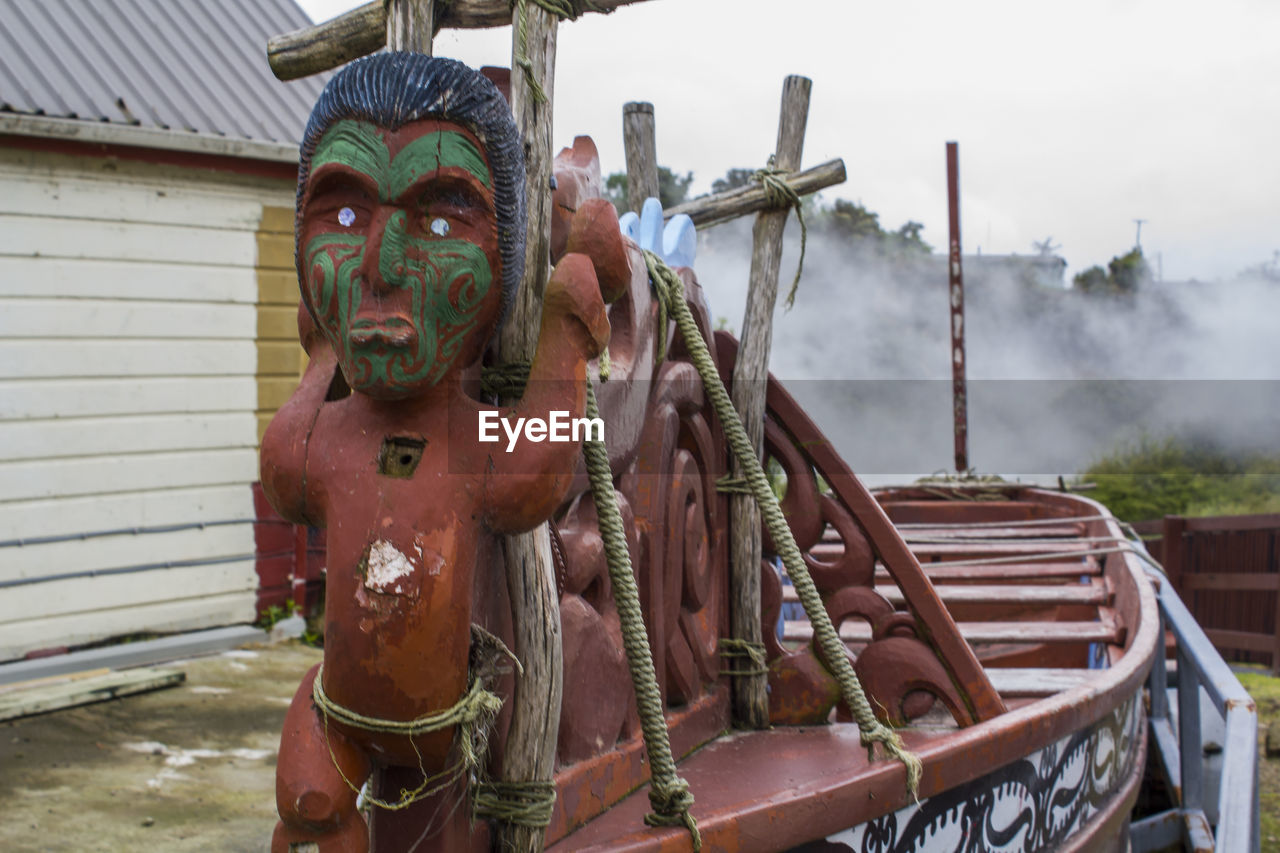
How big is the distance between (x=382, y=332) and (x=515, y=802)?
76 centimetres

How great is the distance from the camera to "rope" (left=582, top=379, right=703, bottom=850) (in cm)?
184

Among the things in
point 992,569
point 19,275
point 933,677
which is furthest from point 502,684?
point 19,275

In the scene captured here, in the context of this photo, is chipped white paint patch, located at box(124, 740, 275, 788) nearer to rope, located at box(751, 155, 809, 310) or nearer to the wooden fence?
rope, located at box(751, 155, 809, 310)

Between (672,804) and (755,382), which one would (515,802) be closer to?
(672,804)

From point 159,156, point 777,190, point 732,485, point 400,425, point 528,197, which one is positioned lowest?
point 732,485

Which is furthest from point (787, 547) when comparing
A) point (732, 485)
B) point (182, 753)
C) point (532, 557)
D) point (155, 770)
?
point (182, 753)

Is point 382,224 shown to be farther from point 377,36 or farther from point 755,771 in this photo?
point 755,771

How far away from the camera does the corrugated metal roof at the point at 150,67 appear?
5656mm

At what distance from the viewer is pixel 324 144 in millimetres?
1563

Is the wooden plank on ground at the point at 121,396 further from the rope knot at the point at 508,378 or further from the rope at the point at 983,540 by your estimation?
the rope knot at the point at 508,378

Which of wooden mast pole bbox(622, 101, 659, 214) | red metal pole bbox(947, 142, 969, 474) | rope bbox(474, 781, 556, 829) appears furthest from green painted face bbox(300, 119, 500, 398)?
red metal pole bbox(947, 142, 969, 474)

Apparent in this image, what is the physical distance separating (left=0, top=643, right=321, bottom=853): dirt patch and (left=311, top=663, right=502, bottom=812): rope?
94.0 inches

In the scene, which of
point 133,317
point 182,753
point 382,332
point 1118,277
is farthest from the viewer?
point 1118,277

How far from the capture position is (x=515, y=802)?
1.74 meters
